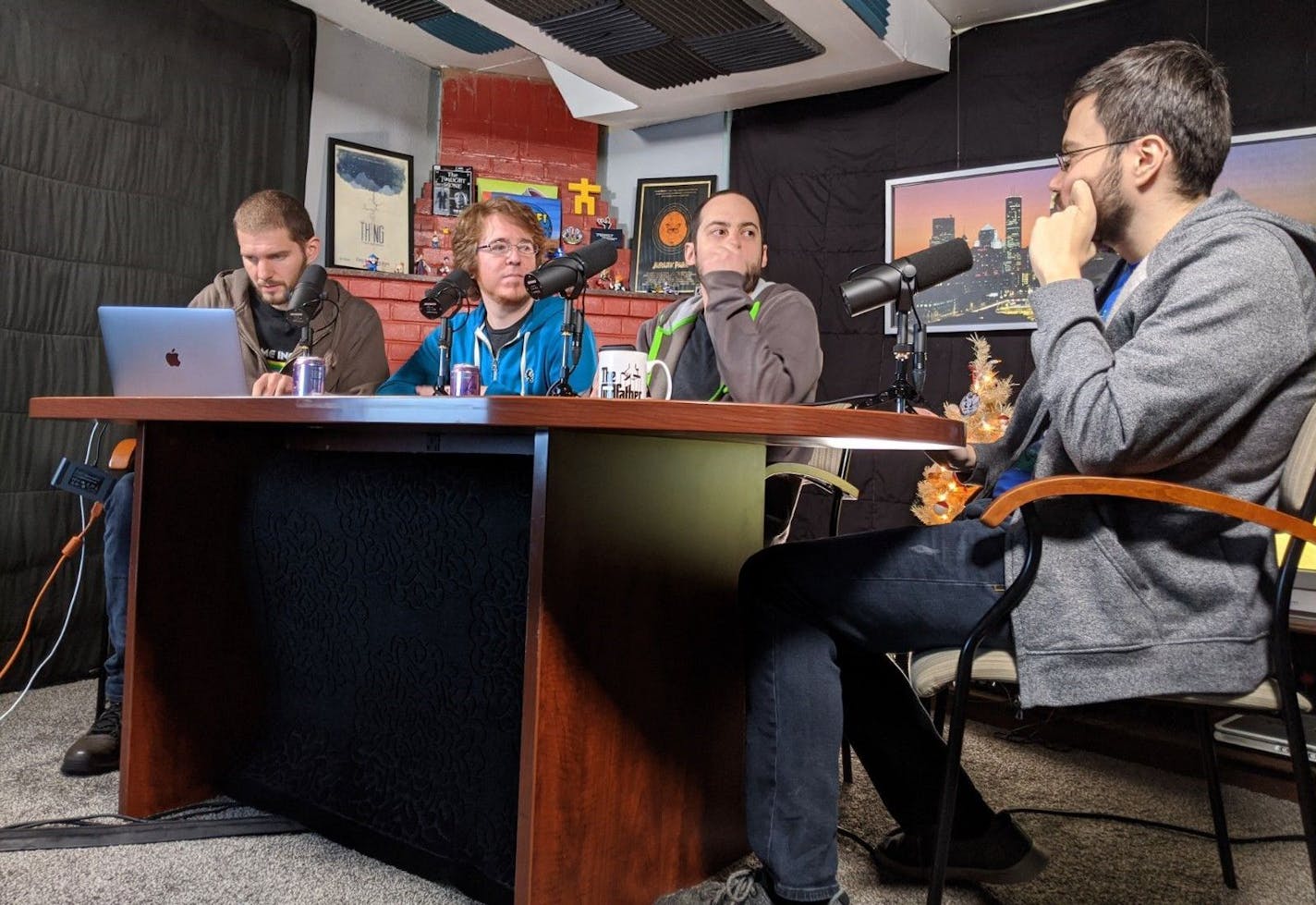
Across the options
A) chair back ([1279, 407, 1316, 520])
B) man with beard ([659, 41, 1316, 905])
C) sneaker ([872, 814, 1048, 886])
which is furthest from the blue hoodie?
chair back ([1279, 407, 1316, 520])

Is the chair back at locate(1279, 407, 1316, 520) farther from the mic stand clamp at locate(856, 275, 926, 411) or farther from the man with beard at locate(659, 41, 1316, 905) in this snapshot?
the mic stand clamp at locate(856, 275, 926, 411)

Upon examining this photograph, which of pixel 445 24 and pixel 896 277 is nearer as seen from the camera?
pixel 896 277

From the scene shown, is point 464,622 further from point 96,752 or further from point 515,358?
point 515,358

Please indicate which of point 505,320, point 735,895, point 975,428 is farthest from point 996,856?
point 975,428

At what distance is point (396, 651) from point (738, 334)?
1148mm

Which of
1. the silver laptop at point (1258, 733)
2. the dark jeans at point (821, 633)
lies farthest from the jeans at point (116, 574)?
the silver laptop at point (1258, 733)

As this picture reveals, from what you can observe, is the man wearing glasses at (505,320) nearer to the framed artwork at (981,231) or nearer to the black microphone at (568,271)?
the black microphone at (568,271)

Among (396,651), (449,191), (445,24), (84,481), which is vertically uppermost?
(445,24)

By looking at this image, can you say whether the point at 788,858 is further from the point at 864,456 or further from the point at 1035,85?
the point at 1035,85

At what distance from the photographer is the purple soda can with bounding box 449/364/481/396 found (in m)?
1.63

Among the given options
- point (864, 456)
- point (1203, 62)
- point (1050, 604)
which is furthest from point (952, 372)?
point (1050, 604)

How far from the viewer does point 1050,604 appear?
1.10 metres

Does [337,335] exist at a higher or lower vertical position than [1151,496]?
higher

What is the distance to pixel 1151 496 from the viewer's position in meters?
1.03
